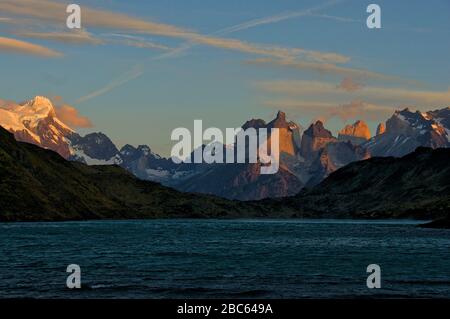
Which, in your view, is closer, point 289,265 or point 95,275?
point 95,275

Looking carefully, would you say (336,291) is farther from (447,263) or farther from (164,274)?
(447,263)

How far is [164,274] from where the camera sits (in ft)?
283
